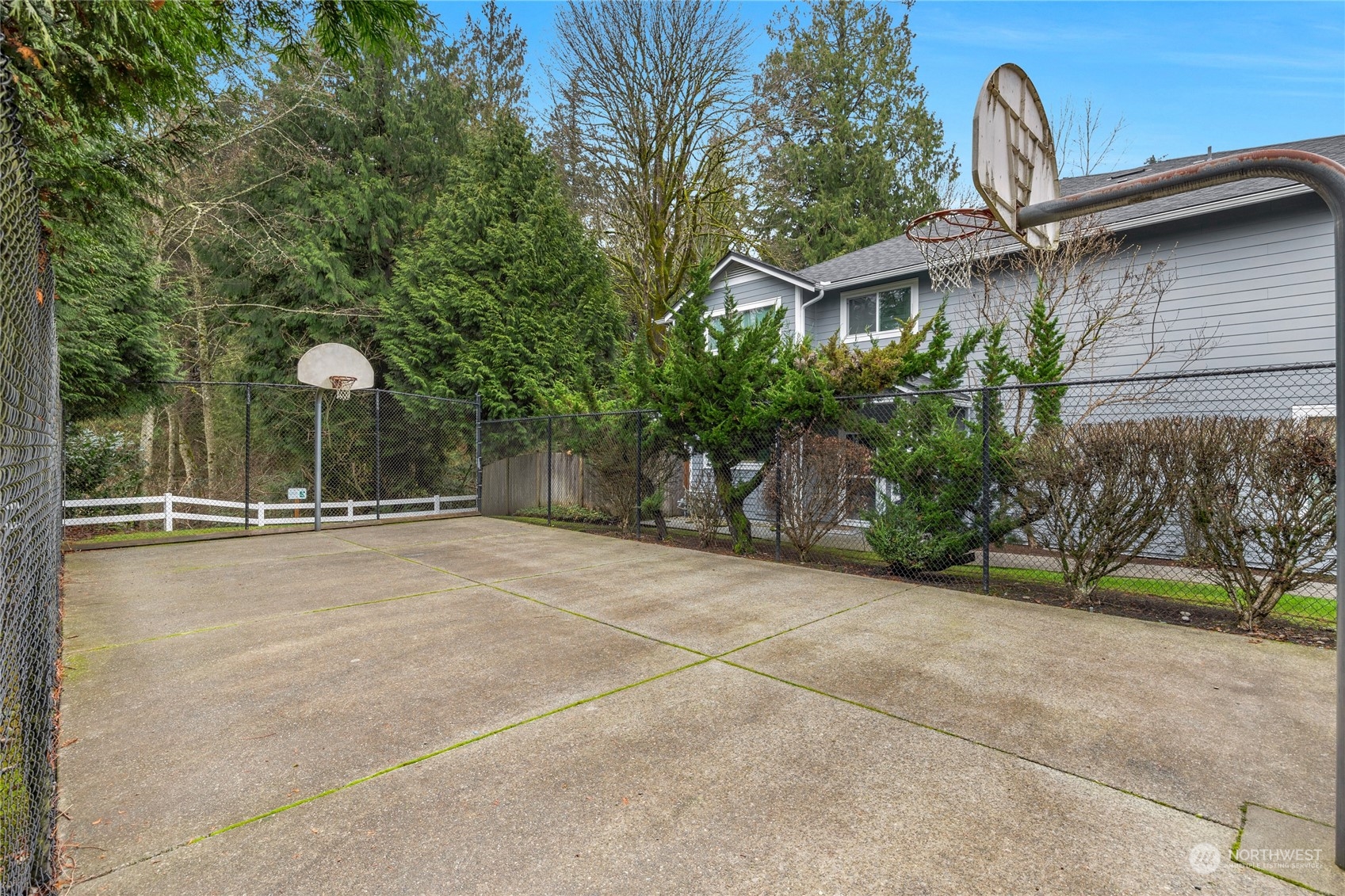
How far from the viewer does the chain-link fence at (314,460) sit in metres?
11.0

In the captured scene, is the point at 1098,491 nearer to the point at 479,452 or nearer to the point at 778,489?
the point at 778,489

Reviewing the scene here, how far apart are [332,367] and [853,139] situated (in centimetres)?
1840

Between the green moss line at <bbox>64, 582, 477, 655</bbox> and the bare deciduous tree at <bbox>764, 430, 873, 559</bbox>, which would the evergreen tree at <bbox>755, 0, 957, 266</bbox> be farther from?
the green moss line at <bbox>64, 582, 477, 655</bbox>

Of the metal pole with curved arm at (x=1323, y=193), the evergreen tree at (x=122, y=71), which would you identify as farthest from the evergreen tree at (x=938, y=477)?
the evergreen tree at (x=122, y=71)

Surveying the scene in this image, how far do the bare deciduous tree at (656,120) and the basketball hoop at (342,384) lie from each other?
243 inches

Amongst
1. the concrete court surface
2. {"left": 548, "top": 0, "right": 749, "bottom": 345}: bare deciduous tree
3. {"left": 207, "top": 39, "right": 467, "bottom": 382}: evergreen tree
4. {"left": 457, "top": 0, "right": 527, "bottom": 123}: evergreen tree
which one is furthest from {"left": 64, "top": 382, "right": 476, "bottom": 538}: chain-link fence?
{"left": 457, "top": 0, "right": 527, "bottom": 123}: evergreen tree

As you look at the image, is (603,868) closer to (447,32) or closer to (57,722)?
(57,722)

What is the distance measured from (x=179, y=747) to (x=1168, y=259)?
11034 millimetres

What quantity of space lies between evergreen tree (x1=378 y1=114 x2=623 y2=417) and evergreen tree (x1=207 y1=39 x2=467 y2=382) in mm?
975

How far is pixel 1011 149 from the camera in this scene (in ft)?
11.6

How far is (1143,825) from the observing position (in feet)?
7.02

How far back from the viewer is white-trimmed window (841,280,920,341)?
1056 cm

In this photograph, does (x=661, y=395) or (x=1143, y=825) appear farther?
(x=661, y=395)

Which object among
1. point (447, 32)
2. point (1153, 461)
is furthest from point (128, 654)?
point (447, 32)
